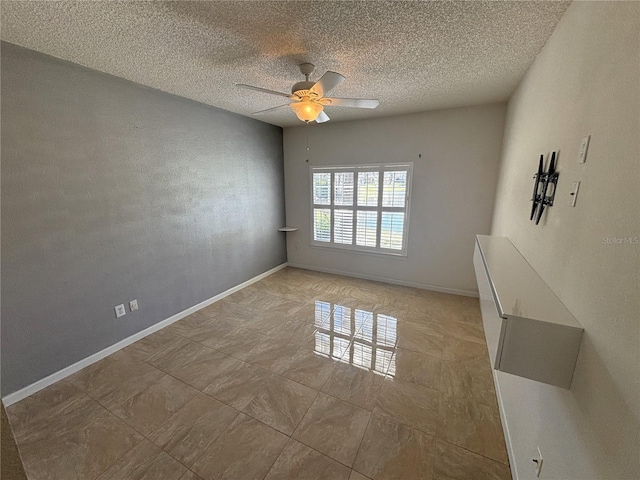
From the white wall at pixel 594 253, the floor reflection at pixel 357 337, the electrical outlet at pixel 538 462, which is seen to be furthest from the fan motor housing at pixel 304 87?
the electrical outlet at pixel 538 462

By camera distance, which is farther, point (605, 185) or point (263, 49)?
point (263, 49)

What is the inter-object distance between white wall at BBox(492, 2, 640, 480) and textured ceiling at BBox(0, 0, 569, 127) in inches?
17.8

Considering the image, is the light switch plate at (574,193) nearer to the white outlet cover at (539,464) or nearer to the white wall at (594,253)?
the white wall at (594,253)

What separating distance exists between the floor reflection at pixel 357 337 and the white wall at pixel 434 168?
4.10 feet

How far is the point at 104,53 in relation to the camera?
1935 millimetres

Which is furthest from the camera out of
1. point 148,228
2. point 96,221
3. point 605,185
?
point 148,228

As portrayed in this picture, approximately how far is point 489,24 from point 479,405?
2.58 meters

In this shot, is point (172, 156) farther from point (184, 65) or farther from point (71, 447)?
point (71, 447)

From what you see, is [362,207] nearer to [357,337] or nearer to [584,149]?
[357,337]

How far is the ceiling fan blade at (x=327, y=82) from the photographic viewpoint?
5.68ft

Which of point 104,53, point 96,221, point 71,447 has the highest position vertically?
point 104,53

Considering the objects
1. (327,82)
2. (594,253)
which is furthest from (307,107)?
(594,253)

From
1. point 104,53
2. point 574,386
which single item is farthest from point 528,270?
point 104,53

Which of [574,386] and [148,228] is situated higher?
[148,228]
